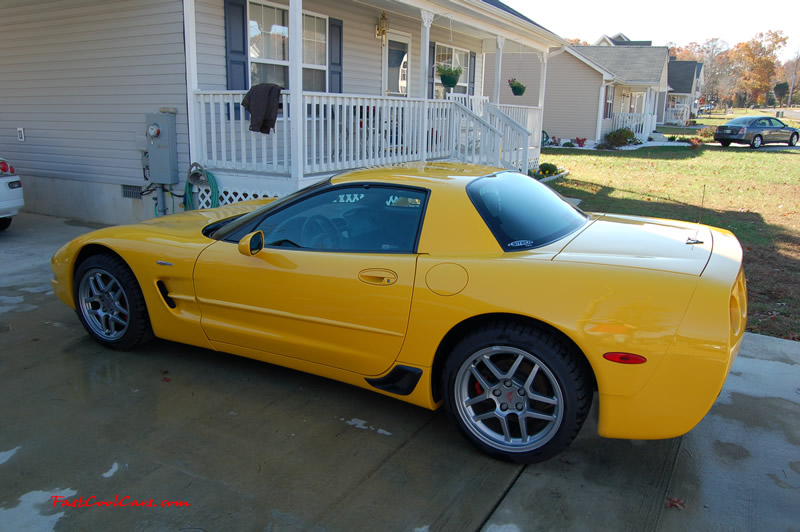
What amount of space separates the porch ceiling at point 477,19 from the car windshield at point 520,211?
637 cm

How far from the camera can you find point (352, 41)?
35.8 feet

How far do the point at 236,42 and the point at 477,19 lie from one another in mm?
5190

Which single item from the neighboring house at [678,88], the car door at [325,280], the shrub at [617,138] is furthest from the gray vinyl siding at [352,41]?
the neighboring house at [678,88]

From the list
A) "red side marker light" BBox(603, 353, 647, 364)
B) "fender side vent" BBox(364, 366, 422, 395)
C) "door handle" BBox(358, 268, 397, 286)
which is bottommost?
"fender side vent" BBox(364, 366, 422, 395)

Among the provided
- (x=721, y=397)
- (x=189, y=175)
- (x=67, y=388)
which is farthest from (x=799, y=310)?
(x=189, y=175)

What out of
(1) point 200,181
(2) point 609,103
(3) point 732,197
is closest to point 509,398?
(1) point 200,181

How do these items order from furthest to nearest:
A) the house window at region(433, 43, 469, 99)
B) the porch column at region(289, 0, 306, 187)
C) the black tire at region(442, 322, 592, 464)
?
the house window at region(433, 43, 469, 99)
the porch column at region(289, 0, 306, 187)
the black tire at region(442, 322, 592, 464)

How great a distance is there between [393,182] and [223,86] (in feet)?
19.3

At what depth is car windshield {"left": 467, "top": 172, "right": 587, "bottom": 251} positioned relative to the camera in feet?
10.9

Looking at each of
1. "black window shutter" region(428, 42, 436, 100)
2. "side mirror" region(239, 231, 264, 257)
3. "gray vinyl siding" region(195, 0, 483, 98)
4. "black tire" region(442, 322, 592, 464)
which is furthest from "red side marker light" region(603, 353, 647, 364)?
"black window shutter" region(428, 42, 436, 100)

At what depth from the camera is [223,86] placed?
855 cm

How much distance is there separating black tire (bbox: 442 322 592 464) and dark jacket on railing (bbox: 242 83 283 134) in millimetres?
5208

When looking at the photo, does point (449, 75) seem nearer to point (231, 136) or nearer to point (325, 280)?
point (231, 136)

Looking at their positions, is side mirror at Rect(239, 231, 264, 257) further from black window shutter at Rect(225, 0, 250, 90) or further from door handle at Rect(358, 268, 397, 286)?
black window shutter at Rect(225, 0, 250, 90)
